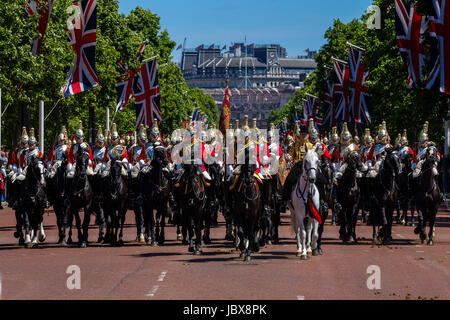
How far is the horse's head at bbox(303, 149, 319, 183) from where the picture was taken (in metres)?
20.8

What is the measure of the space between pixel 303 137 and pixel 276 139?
18.6 feet

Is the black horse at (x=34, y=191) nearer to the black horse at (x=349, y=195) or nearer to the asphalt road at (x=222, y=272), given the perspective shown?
the asphalt road at (x=222, y=272)

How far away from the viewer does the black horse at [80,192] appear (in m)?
24.7

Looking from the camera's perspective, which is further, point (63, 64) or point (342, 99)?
point (342, 99)

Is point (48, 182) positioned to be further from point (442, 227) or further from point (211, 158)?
point (442, 227)

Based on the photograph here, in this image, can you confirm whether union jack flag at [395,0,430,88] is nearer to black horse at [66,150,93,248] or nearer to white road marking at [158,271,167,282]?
black horse at [66,150,93,248]

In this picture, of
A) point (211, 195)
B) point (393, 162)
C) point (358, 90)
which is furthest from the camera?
point (358, 90)

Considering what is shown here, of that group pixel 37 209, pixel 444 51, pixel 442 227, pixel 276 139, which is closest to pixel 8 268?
pixel 37 209

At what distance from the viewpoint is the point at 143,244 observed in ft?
83.6

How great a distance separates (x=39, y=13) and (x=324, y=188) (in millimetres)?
20985

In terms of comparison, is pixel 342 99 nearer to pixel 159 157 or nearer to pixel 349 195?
pixel 349 195

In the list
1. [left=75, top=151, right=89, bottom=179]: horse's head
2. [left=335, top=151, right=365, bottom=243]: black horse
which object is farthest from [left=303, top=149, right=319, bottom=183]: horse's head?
[left=75, top=151, right=89, bottom=179]: horse's head

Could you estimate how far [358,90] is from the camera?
50.9 meters

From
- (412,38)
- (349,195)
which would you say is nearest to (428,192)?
(349,195)
